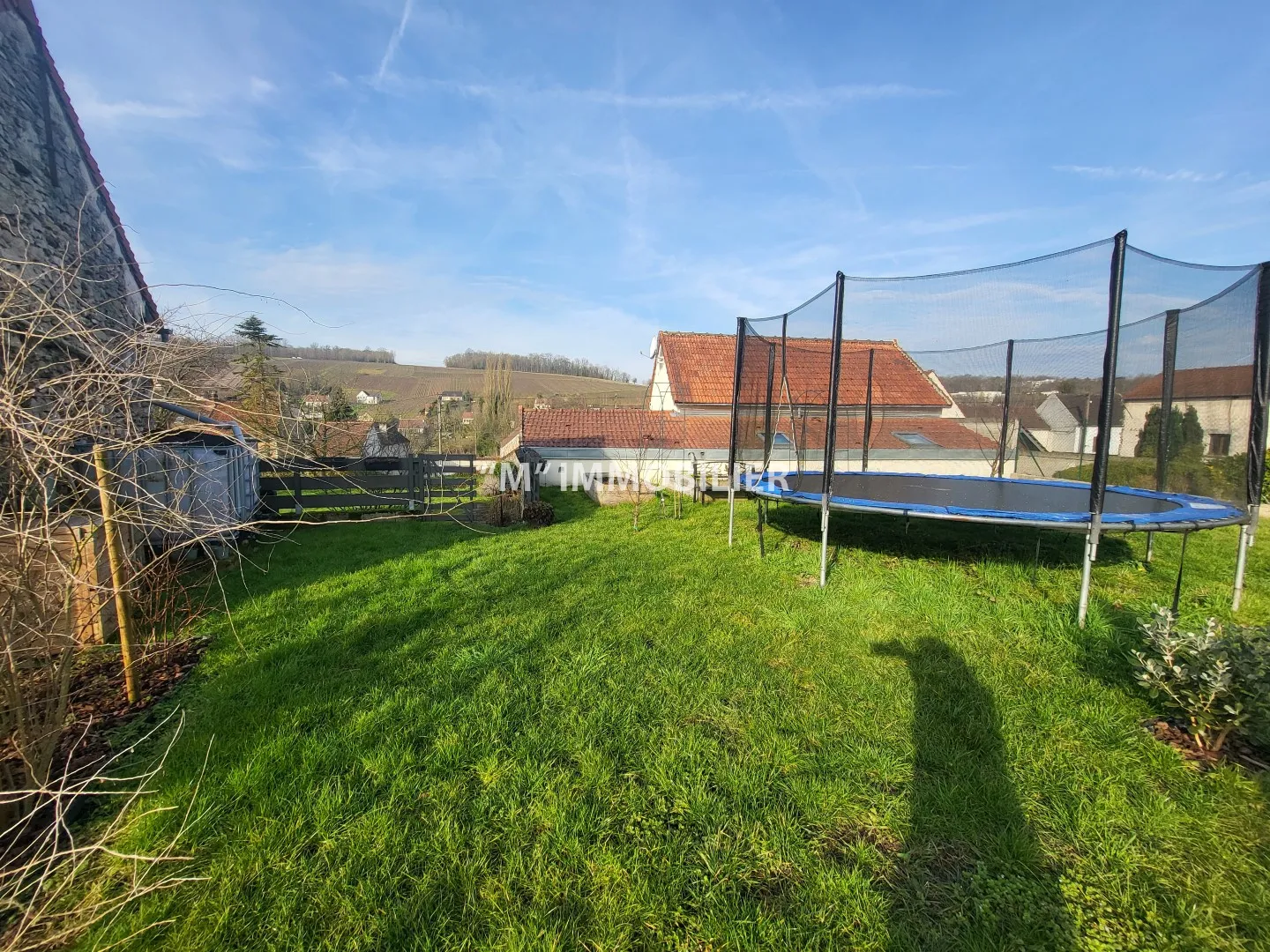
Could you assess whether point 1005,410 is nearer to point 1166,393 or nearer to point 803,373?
point 1166,393

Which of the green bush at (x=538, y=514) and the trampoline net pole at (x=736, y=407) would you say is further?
the green bush at (x=538, y=514)

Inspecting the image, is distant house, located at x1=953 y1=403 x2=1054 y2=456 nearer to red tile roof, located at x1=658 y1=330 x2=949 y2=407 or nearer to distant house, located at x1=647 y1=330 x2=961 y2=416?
distant house, located at x1=647 y1=330 x2=961 y2=416

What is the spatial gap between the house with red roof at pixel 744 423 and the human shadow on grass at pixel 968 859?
3.87 meters

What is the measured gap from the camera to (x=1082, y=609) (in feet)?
9.98

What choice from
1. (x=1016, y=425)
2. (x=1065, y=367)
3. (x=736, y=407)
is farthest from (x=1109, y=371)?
(x=1016, y=425)

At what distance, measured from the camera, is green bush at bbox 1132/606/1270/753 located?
1862 millimetres

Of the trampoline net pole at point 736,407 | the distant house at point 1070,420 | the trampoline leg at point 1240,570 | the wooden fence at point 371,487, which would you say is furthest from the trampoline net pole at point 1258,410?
the wooden fence at point 371,487

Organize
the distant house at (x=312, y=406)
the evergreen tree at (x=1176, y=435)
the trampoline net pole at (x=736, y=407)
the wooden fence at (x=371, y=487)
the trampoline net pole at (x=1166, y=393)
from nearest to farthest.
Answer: the distant house at (x=312, y=406), the evergreen tree at (x=1176, y=435), the trampoline net pole at (x=1166, y=393), the trampoline net pole at (x=736, y=407), the wooden fence at (x=371, y=487)

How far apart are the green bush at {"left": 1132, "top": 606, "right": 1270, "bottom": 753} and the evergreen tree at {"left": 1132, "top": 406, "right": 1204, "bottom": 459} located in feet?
9.36

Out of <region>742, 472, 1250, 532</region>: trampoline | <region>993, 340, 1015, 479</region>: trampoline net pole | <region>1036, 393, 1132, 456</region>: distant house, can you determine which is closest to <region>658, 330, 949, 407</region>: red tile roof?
<region>993, 340, 1015, 479</region>: trampoline net pole

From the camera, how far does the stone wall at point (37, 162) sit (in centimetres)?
406

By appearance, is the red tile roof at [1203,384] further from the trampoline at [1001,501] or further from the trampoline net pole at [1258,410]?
the trampoline at [1001,501]

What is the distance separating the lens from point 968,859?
1.54 metres

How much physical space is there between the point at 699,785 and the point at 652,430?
959 centimetres
